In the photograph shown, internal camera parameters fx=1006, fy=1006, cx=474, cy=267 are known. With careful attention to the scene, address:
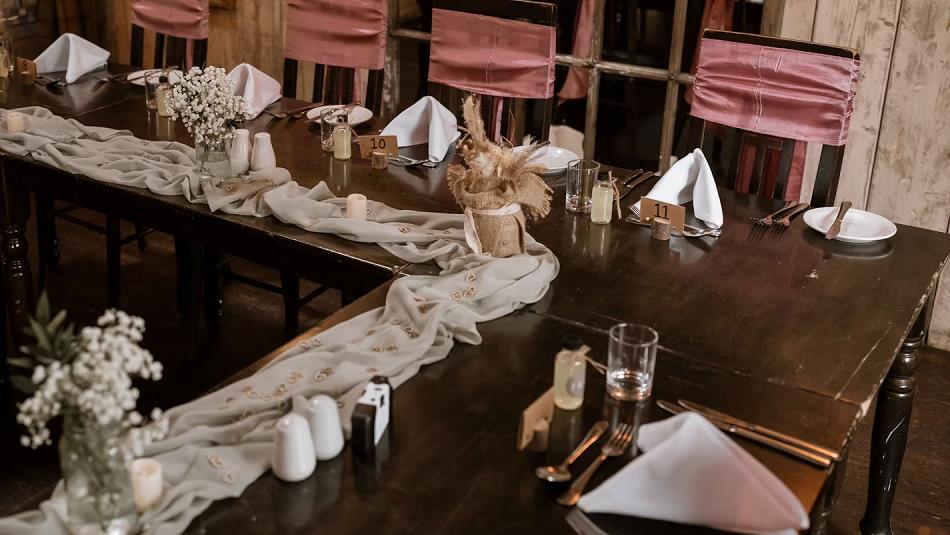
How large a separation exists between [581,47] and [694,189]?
5.15ft

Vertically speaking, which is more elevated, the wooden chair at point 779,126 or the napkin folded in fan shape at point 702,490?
the wooden chair at point 779,126

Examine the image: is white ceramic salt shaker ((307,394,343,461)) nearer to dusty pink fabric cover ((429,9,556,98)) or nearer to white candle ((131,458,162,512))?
white candle ((131,458,162,512))

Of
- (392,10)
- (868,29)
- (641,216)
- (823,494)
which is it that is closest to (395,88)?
(392,10)

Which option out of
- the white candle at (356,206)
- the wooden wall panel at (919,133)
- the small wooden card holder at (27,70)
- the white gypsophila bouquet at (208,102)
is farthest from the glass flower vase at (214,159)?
the wooden wall panel at (919,133)

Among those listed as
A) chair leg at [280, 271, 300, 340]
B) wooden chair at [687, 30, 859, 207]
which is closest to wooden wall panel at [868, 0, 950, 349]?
wooden chair at [687, 30, 859, 207]

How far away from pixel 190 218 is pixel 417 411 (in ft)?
3.40

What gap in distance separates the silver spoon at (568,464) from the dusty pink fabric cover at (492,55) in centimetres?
165

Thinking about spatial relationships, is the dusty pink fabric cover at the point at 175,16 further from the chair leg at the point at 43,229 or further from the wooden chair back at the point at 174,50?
the chair leg at the point at 43,229

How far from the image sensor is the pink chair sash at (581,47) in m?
3.72

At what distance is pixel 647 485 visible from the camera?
1.33 meters

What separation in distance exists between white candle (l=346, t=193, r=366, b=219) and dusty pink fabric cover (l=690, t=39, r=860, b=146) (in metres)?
1.06

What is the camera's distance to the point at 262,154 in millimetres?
2537

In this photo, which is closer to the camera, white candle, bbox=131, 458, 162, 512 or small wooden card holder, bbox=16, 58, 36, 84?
white candle, bbox=131, 458, 162, 512

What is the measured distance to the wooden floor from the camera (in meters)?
2.57
